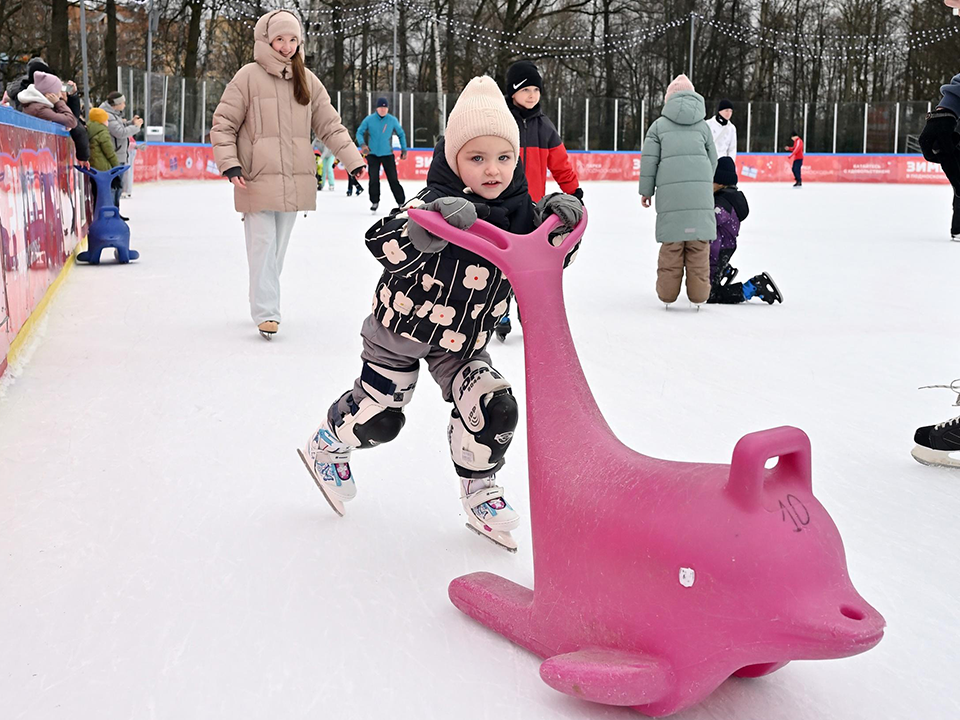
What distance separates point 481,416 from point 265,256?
9.37 ft

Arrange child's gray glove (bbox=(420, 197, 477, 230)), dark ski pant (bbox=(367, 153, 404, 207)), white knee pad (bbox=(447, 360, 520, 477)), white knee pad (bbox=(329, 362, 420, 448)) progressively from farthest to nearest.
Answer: dark ski pant (bbox=(367, 153, 404, 207)) < white knee pad (bbox=(329, 362, 420, 448)) < white knee pad (bbox=(447, 360, 520, 477)) < child's gray glove (bbox=(420, 197, 477, 230))

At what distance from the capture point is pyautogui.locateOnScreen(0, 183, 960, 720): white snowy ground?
1.67m

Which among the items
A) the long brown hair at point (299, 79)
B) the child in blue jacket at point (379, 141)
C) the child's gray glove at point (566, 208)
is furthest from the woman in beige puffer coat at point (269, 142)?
the child in blue jacket at point (379, 141)

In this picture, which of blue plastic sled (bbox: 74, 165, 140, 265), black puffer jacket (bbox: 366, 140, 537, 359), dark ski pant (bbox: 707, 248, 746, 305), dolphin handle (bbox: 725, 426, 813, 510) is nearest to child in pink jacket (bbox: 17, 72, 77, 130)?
blue plastic sled (bbox: 74, 165, 140, 265)

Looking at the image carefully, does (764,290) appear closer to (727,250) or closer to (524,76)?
(727,250)

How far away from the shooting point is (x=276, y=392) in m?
3.83

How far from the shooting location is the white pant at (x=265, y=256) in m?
4.73

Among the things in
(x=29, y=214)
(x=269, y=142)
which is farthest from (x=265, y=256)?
(x=29, y=214)

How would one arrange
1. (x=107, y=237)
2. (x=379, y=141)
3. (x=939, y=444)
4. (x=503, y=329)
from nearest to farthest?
1. (x=939, y=444)
2. (x=503, y=329)
3. (x=107, y=237)
4. (x=379, y=141)

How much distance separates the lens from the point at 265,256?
4758 mm

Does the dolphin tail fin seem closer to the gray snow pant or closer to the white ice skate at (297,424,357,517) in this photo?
the gray snow pant

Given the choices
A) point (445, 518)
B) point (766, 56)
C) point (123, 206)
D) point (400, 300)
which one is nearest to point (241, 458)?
point (445, 518)

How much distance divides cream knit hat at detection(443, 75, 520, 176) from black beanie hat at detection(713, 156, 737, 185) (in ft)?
14.8

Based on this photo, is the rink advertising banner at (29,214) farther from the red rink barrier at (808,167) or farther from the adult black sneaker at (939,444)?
the red rink barrier at (808,167)
